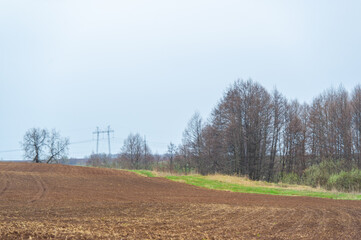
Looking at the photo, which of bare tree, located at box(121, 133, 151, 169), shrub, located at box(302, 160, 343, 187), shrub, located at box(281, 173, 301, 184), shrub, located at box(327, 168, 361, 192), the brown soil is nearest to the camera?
the brown soil

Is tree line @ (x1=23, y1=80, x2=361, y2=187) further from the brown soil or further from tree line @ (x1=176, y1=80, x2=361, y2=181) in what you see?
the brown soil

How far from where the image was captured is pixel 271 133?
5244cm

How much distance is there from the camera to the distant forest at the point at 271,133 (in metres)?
49.2

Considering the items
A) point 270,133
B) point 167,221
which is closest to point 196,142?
point 270,133

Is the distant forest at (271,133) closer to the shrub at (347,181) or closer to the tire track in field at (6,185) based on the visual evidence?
the shrub at (347,181)

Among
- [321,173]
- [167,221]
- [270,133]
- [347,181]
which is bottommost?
[347,181]

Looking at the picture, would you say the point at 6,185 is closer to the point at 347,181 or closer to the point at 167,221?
the point at 167,221

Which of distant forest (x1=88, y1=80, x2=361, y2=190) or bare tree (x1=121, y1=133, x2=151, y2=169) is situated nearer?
distant forest (x1=88, y1=80, x2=361, y2=190)

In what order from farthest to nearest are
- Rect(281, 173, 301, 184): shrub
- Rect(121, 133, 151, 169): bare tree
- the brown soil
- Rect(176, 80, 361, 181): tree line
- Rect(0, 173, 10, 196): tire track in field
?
Rect(121, 133, 151, 169): bare tree, Rect(176, 80, 361, 181): tree line, Rect(281, 173, 301, 184): shrub, Rect(0, 173, 10, 196): tire track in field, the brown soil

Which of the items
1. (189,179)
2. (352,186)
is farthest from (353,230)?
(189,179)

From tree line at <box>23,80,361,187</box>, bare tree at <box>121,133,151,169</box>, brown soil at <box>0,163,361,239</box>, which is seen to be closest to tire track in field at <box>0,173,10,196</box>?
brown soil at <box>0,163,361,239</box>

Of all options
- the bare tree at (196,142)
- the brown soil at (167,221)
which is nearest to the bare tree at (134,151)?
the bare tree at (196,142)

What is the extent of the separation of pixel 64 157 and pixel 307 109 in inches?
1850

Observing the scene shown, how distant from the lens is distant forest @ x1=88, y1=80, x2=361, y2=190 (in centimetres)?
4921
